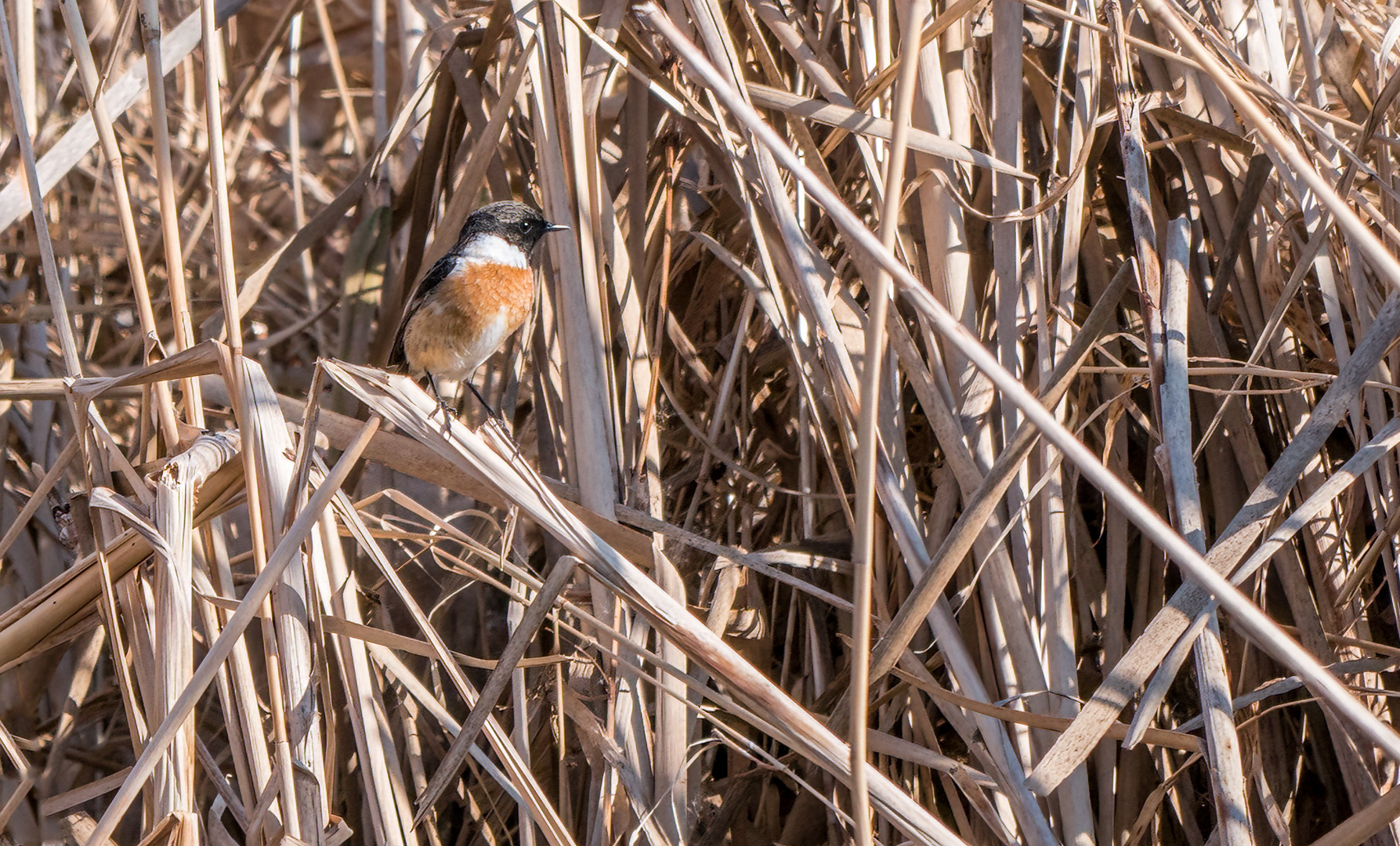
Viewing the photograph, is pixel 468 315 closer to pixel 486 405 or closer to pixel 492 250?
pixel 492 250

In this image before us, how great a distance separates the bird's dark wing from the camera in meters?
2.57

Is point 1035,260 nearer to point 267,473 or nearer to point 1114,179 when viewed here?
point 1114,179

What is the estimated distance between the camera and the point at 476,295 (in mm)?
2521

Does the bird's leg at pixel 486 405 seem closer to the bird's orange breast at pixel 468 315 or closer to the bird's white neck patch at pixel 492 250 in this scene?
the bird's orange breast at pixel 468 315

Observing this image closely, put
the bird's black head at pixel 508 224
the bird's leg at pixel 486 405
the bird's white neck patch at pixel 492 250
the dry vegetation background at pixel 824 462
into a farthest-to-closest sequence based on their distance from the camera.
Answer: the bird's leg at pixel 486 405 → the bird's white neck patch at pixel 492 250 → the bird's black head at pixel 508 224 → the dry vegetation background at pixel 824 462

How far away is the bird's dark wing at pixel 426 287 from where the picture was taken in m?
2.57

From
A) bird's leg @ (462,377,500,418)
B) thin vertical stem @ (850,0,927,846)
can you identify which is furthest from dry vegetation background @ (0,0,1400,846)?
bird's leg @ (462,377,500,418)

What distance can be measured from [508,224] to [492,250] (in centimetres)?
12

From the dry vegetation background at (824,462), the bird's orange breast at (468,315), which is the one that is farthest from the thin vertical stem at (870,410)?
the bird's orange breast at (468,315)

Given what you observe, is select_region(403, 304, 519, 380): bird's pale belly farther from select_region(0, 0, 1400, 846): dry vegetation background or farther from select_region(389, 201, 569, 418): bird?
select_region(0, 0, 1400, 846): dry vegetation background

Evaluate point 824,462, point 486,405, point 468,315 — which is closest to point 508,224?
point 468,315

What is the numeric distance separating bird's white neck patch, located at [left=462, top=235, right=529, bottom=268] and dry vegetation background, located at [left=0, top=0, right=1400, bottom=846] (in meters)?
0.11

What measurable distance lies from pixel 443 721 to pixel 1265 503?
1377 millimetres

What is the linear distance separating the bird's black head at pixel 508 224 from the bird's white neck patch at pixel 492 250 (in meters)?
0.01
